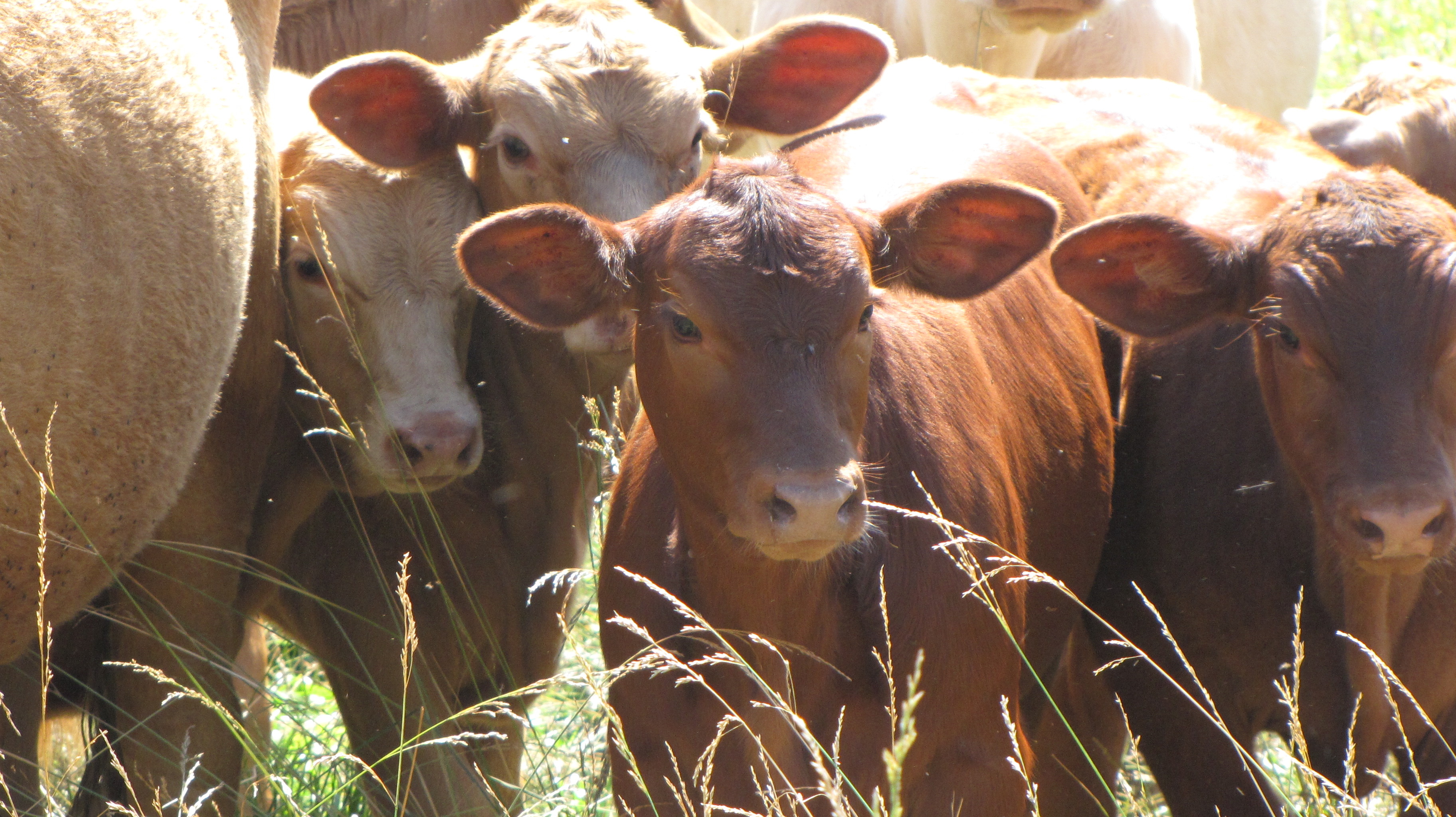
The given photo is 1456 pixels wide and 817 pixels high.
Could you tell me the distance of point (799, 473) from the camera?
2.60 meters

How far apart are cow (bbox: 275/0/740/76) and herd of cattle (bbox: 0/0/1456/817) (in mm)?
829

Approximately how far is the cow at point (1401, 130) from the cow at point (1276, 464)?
1444mm

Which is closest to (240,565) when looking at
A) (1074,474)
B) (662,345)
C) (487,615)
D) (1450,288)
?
(487,615)

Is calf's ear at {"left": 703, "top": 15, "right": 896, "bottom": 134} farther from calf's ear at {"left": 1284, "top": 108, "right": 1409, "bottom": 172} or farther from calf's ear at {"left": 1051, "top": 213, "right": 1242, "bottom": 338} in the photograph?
calf's ear at {"left": 1284, "top": 108, "right": 1409, "bottom": 172}

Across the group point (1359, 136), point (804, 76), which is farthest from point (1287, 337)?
point (1359, 136)

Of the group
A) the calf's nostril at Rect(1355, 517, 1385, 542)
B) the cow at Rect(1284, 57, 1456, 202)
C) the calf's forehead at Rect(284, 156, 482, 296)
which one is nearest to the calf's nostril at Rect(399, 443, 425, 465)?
the calf's forehead at Rect(284, 156, 482, 296)

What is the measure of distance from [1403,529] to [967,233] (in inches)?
39.2

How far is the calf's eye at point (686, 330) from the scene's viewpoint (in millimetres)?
2834

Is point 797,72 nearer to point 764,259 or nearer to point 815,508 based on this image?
point 764,259

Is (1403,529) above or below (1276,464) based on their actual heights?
above

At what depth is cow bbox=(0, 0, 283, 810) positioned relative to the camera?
2.64 m

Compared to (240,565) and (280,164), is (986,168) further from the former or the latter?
(240,565)

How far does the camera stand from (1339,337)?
10.1 ft

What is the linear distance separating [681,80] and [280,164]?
1.03 meters
